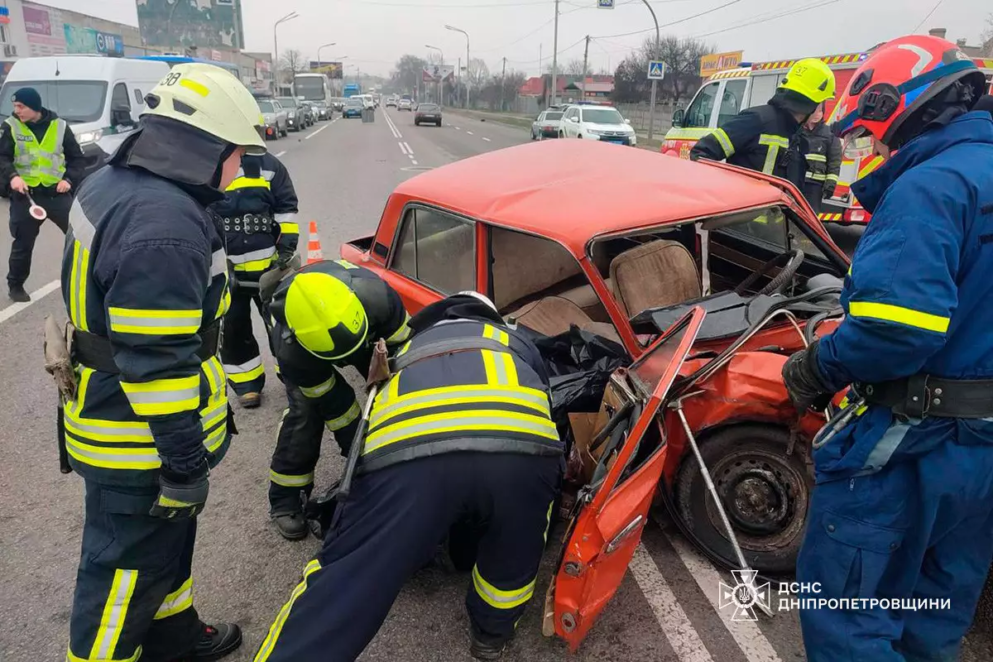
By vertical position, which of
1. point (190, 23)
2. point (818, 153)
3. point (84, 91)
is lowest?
point (818, 153)

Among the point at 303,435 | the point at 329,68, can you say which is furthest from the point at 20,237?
the point at 329,68

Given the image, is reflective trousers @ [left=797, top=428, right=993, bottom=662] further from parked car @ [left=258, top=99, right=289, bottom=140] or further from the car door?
parked car @ [left=258, top=99, right=289, bottom=140]

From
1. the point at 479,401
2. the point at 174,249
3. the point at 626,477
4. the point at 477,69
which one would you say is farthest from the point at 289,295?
the point at 477,69

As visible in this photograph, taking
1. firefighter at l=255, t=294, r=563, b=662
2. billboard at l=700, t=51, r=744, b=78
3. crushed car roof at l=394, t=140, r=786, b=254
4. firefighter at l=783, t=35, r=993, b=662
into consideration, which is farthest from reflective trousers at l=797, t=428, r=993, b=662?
billboard at l=700, t=51, r=744, b=78

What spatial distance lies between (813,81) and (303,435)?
4.21 meters

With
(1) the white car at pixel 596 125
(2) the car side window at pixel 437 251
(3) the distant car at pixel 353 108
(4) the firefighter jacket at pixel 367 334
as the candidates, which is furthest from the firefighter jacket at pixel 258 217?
(3) the distant car at pixel 353 108

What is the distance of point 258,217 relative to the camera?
3.96 meters

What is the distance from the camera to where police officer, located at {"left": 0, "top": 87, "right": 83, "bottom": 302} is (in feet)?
18.9

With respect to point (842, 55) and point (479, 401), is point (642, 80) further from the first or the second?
point (479, 401)

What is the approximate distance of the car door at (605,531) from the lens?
196cm

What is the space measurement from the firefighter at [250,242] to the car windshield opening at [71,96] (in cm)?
916

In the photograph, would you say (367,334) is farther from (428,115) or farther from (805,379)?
(428,115)

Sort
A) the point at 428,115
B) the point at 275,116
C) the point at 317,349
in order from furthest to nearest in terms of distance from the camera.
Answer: the point at 428,115 < the point at 275,116 < the point at 317,349

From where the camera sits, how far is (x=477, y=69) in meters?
97.6
